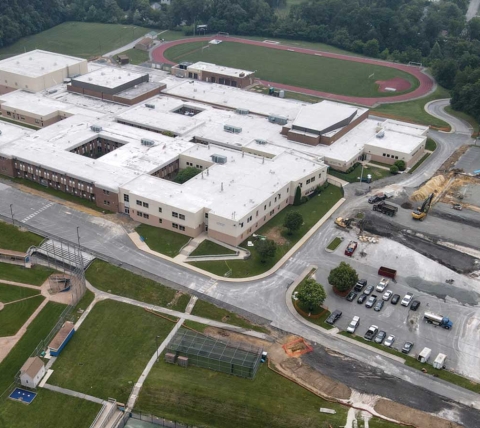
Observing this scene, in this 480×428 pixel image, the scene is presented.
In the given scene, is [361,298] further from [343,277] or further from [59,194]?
[59,194]

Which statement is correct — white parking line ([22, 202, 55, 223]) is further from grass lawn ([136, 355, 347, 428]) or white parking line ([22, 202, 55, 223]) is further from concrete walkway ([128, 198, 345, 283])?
grass lawn ([136, 355, 347, 428])

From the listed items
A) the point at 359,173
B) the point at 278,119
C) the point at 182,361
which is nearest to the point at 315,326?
the point at 182,361

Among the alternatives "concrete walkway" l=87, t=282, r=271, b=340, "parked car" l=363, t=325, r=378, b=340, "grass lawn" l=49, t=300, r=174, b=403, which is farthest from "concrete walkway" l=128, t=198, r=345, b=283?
"parked car" l=363, t=325, r=378, b=340

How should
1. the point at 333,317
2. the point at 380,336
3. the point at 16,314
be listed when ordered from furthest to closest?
1. the point at 333,317
2. the point at 16,314
3. the point at 380,336

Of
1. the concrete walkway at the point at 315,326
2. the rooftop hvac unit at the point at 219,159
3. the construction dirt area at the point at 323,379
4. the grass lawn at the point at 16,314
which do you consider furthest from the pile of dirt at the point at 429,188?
the grass lawn at the point at 16,314

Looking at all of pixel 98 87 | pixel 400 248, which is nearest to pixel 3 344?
pixel 400 248

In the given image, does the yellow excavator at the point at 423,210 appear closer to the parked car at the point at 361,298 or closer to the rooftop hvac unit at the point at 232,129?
the parked car at the point at 361,298
